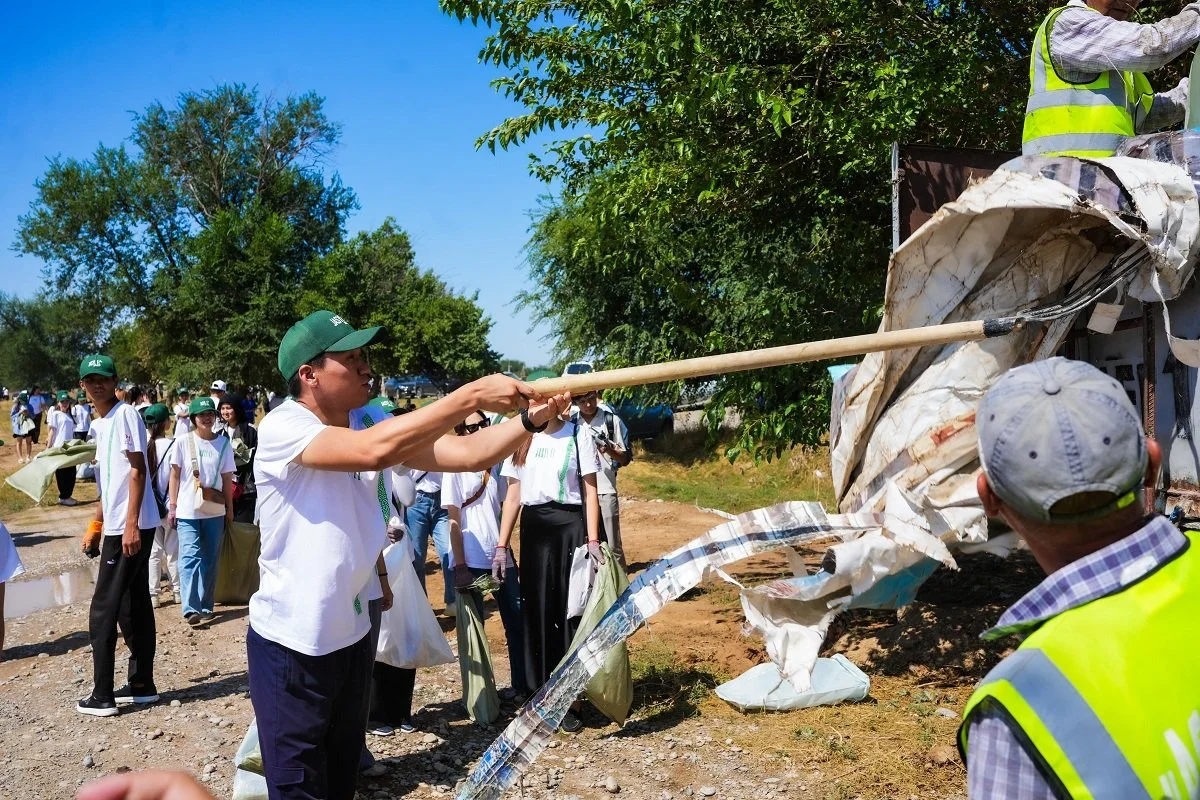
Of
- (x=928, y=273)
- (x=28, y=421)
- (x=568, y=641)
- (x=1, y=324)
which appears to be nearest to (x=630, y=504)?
(x=568, y=641)

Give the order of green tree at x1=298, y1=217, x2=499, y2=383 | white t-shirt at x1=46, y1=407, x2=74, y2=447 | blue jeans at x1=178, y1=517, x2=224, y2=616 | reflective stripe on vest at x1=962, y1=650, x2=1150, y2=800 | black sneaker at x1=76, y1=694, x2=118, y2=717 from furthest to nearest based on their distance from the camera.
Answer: green tree at x1=298, y1=217, x2=499, y2=383 → white t-shirt at x1=46, y1=407, x2=74, y2=447 → blue jeans at x1=178, y1=517, x2=224, y2=616 → black sneaker at x1=76, y1=694, x2=118, y2=717 → reflective stripe on vest at x1=962, y1=650, x2=1150, y2=800

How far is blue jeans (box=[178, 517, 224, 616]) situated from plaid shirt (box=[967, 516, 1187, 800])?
7730 mm

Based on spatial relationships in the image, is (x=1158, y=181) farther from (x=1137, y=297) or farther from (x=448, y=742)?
(x=448, y=742)

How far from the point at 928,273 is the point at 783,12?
3.07m

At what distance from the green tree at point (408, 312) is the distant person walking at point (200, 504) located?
75.7ft

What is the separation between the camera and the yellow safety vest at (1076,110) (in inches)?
154

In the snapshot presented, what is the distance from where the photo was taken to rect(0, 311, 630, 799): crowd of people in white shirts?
2951 mm

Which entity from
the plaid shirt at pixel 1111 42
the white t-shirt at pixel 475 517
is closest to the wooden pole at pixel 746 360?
the plaid shirt at pixel 1111 42

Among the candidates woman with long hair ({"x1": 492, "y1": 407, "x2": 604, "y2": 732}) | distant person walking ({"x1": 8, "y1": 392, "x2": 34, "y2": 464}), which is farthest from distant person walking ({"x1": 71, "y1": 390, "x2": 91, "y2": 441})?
woman with long hair ({"x1": 492, "y1": 407, "x2": 604, "y2": 732})

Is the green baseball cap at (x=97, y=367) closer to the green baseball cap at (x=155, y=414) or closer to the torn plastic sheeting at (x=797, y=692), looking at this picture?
the green baseball cap at (x=155, y=414)

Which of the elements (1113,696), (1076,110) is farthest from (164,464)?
(1113,696)

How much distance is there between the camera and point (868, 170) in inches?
244

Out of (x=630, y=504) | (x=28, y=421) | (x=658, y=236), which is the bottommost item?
(x=630, y=504)

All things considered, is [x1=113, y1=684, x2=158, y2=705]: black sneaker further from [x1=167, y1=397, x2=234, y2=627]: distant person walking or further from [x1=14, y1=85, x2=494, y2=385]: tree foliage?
[x1=14, y1=85, x2=494, y2=385]: tree foliage
